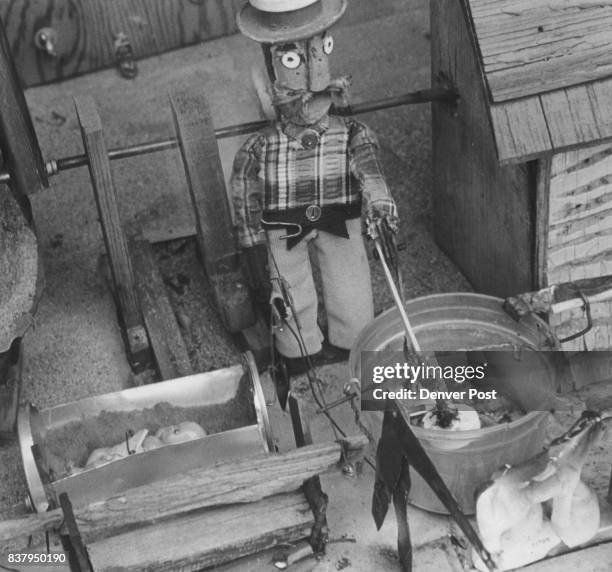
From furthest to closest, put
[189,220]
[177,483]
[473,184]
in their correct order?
[189,220] → [473,184] → [177,483]

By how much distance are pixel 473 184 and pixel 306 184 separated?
0.62m

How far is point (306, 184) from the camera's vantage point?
310cm

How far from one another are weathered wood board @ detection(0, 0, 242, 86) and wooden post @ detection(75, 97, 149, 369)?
1364mm

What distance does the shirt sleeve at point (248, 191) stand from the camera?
3082 mm

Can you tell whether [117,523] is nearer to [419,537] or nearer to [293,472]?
[293,472]

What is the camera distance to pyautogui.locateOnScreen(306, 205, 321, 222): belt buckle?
3.13 m

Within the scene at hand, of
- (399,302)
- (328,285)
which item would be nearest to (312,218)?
(328,285)

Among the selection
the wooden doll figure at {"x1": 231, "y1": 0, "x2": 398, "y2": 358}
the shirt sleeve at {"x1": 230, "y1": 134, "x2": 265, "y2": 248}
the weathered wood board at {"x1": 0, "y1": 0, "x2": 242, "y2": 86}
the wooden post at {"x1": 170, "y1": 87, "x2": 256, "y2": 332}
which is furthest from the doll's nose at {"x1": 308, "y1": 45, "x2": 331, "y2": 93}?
the weathered wood board at {"x1": 0, "y1": 0, "x2": 242, "y2": 86}

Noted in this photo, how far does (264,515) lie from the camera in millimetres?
2668

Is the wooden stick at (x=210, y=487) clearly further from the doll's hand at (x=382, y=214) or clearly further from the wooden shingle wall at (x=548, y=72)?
the wooden shingle wall at (x=548, y=72)

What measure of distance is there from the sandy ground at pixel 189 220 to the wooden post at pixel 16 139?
0.60m

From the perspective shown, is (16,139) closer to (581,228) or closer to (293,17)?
(293,17)

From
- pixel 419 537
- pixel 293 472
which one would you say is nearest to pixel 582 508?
pixel 419 537

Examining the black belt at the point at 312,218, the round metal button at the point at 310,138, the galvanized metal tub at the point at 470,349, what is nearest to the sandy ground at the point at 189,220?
the galvanized metal tub at the point at 470,349
